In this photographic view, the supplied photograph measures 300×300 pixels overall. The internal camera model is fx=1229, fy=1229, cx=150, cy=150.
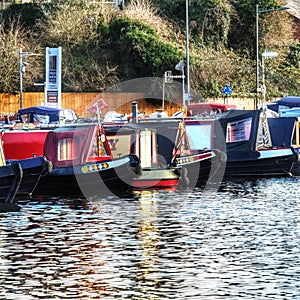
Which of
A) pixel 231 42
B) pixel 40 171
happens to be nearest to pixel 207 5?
pixel 231 42

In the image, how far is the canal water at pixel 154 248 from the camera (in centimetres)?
1994

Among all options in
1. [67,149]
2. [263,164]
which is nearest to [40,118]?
[263,164]

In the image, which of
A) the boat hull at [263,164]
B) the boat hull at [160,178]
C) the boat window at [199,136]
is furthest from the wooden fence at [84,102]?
the boat hull at [160,178]

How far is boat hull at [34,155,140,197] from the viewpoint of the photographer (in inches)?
1375

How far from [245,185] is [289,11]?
44982 mm

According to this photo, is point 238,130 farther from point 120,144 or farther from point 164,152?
point 120,144

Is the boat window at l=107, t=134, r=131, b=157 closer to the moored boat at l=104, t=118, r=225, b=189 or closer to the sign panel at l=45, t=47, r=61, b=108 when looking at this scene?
the moored boat at l=104, t=118, r=225, b=189

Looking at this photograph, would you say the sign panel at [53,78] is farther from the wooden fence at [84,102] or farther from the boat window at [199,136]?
the boat window at [199,136]

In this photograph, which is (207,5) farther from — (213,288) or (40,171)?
(213,288)

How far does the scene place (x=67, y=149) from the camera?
118 ft

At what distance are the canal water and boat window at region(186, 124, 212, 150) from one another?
8.12m

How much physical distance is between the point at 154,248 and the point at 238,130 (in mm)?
20708

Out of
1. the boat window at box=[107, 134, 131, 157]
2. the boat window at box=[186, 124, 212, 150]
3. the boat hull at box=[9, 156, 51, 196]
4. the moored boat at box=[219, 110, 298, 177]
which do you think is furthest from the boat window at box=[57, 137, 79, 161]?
the moored boat at box=[219, 110, 298, 177]

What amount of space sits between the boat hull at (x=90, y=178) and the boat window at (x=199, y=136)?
25.8 feet
